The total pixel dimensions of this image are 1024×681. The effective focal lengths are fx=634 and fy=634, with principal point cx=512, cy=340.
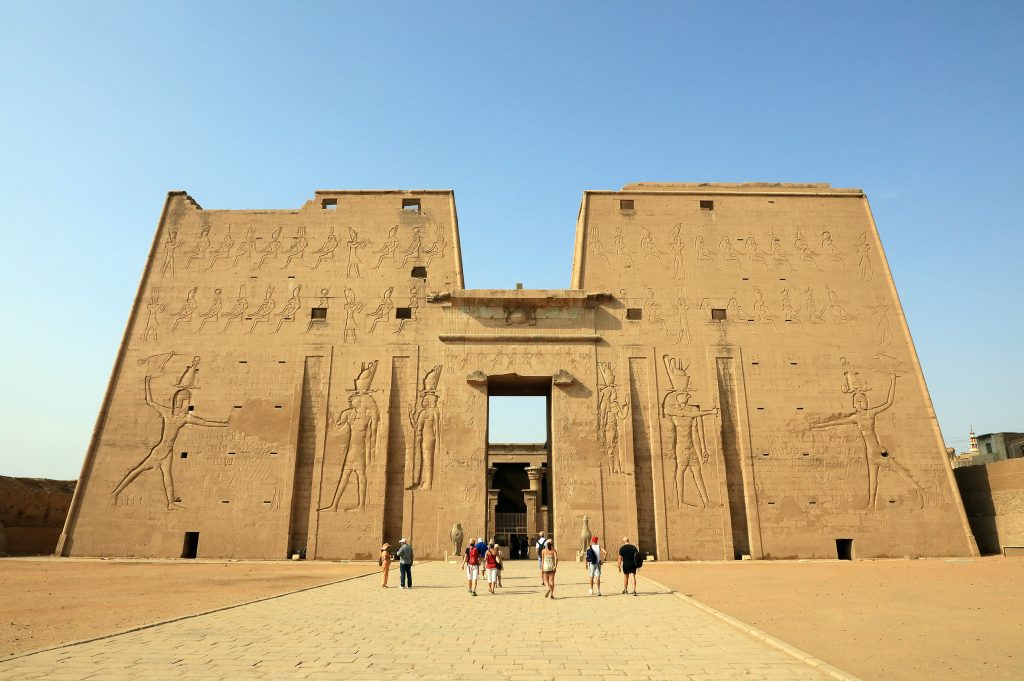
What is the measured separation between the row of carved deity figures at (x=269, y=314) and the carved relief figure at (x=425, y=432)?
7.52 feet

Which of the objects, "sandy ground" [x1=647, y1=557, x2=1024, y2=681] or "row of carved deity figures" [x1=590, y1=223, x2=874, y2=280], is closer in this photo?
"sandy ground" [x1=647, y1=557, x2=1024, y2=681]

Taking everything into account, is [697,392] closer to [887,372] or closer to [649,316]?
[649,316]

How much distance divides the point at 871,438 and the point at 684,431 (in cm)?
623

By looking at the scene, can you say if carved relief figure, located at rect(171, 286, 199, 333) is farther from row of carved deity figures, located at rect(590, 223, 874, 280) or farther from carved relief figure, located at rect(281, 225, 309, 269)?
row of carved deity figures, located at rect(590, 223, 874, 280)

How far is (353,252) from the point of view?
75.5 ft

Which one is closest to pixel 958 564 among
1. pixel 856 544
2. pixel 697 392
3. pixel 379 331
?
pixel 856 544

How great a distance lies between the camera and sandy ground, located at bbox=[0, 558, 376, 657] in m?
7.76

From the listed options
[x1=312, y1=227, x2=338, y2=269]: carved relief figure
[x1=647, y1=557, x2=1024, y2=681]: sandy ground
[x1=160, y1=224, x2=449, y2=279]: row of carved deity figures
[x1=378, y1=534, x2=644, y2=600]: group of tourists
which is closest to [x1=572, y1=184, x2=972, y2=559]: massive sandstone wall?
[x1=647, y1=557, x2=1024, y2=681]: sandy ground

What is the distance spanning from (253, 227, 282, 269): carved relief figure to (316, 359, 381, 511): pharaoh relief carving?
18.6 ft

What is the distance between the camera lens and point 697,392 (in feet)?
70.2

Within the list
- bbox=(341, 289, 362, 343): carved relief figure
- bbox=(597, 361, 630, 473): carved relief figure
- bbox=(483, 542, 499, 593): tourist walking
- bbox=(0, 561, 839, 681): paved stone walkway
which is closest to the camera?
bbox=(0, 561, 839, 681): paved stone walkway

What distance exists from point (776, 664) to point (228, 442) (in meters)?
18.9

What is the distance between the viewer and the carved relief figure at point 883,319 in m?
22.4

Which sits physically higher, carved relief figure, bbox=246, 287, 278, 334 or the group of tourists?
carved relief figure, bbox=246, 287, 278, 334
